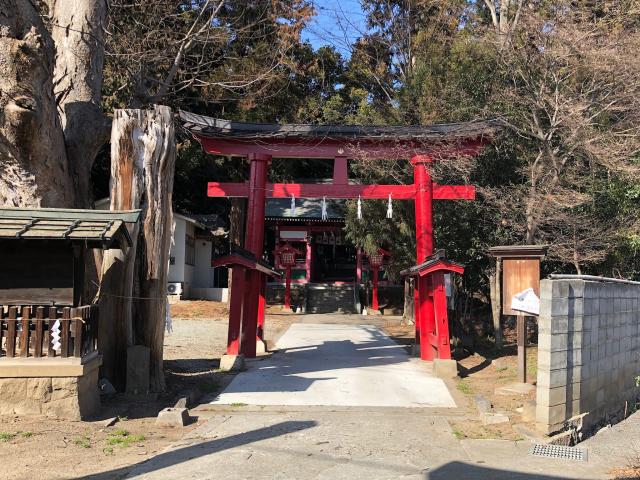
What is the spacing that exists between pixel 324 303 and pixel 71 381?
19.6 m

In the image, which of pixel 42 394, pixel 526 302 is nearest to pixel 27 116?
pixel 42 394

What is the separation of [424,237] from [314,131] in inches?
136

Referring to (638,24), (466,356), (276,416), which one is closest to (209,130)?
(276,416)

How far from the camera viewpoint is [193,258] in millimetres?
27812

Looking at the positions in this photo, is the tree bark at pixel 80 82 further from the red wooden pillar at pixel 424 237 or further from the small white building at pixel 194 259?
the small white building at pixel 194 259

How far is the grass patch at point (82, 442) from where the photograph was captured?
5891 mm

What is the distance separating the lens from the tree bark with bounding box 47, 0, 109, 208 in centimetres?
880

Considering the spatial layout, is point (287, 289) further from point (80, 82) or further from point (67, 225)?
point (67, 225)

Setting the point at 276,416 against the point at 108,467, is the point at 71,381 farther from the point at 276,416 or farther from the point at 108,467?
the point at 276,416

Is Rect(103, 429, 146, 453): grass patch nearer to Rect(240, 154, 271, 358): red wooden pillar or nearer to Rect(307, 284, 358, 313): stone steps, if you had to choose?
Rect(240, 154, 271, 358): red wooden pillar

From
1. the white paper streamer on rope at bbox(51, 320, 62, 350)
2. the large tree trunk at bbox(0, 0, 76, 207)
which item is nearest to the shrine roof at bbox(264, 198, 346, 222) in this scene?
the large tree trunk at bbox(0, 0, 76, 207)

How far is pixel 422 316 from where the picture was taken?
12.4m

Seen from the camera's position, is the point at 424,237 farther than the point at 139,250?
Yes

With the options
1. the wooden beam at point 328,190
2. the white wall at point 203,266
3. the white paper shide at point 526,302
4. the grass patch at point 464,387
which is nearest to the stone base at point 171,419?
the grass patch at point 464,387
